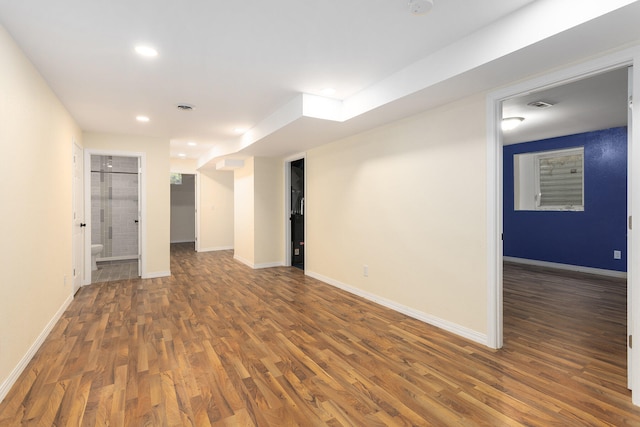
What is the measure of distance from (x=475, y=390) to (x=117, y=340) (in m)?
2.98

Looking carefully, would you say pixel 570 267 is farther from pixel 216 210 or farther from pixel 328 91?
pixel 216 210

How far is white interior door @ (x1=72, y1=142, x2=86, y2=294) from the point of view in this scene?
176 inches

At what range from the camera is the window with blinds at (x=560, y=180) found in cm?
594

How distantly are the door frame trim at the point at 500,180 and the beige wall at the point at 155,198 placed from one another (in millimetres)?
5072

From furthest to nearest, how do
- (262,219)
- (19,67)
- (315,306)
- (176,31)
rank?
(262,219) < (315,306) < (19,67) < (176,31)

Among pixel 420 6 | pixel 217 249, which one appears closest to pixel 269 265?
pixel 217 249

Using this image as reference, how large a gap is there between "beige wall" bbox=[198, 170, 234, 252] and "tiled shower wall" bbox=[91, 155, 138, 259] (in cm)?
158

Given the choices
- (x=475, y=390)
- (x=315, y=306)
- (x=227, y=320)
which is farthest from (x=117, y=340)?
(x=475, y=390)

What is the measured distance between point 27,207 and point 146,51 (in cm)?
155

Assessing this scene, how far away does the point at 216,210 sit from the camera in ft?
29.1

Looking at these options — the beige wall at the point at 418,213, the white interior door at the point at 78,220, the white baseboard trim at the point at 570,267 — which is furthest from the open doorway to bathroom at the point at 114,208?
the white baseboard trim at the point at 570,267

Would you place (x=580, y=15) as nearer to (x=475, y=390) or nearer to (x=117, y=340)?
(x=475, y=390)

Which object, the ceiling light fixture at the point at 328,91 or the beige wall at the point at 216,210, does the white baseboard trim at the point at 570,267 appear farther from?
the beige wall at the point at 216,210

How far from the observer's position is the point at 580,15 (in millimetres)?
1804
